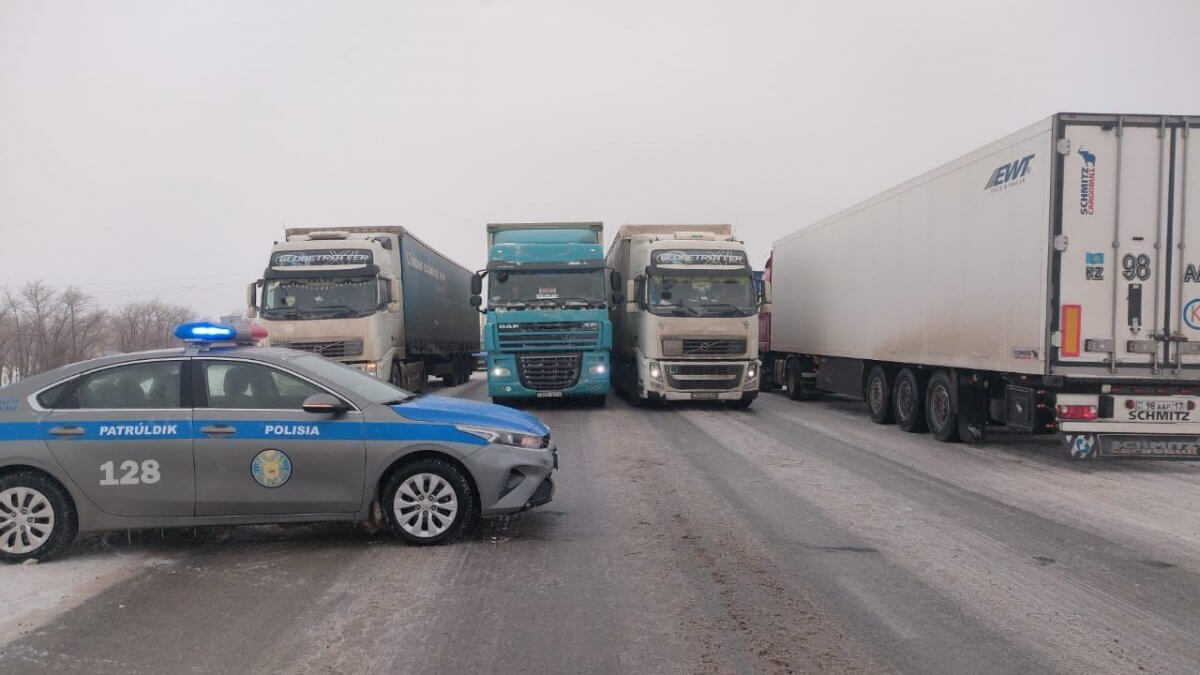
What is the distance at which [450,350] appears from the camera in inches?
983

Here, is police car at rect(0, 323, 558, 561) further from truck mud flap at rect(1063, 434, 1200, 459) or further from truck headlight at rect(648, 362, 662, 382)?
truck headlight at rect(648, 362, 662, 382)

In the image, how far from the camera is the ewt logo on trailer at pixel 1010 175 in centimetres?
943

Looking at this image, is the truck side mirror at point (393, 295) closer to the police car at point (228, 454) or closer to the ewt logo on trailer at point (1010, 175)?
the police car at point (228, 454)

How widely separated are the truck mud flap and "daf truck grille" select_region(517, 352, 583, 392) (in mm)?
8870

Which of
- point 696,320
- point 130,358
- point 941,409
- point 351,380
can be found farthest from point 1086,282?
point 130,358

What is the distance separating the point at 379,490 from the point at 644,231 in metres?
13.4

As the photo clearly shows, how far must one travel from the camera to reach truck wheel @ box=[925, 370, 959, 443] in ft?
37.3

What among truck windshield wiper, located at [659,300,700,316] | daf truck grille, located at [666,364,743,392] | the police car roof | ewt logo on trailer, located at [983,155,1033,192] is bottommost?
daf truck grille, located at [666,364,743,392]

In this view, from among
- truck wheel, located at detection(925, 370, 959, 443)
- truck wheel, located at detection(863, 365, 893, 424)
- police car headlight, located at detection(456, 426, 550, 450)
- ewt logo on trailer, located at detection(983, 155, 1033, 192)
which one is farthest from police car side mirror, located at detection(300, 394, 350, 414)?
truck wheel, located at detection(863, 365, 893, 424)

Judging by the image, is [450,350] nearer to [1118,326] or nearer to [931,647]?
[1118,326]

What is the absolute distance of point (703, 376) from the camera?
15531mm

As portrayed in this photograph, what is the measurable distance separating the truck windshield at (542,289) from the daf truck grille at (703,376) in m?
2.07

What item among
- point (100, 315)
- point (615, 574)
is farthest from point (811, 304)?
point (100, 315)

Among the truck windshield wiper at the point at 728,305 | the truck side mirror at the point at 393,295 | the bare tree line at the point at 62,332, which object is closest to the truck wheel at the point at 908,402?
the truck windshield wiper at the point at 728,305
